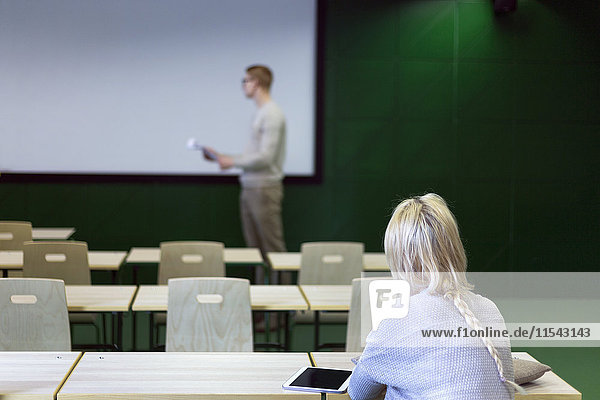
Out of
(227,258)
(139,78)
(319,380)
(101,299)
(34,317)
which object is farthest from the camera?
(139,78)

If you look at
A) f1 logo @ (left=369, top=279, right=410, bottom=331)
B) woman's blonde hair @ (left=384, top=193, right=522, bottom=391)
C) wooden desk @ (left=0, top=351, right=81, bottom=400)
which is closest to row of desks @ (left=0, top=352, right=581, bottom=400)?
wooden desk @ (left=0, top=351, right=81, bottom=400)

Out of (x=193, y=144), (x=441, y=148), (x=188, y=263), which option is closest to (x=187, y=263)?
(x=188, y=263)

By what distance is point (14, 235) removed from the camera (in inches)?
222

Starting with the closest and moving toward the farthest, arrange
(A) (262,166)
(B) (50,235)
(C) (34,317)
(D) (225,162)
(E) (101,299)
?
(C) (34,317), (E) (101,299), (B) (50,235), (A) (262,166), (D) (225,162)

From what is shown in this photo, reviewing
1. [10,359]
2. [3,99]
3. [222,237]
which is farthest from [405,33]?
[10,359]

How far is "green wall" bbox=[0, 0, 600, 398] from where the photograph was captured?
7254 millimetres

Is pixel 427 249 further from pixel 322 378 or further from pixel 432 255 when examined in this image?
pixel 322 378

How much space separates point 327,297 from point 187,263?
1.11 metres

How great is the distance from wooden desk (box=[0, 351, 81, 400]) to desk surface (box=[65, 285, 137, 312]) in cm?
88

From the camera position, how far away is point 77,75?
7082 mm

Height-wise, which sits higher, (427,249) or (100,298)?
(427,249)

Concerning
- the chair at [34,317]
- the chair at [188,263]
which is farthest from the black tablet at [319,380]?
the chair at [188,263]

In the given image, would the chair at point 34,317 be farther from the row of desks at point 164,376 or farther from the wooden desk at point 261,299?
the row of desks at point 164,376

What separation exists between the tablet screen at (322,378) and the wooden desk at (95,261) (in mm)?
2559
